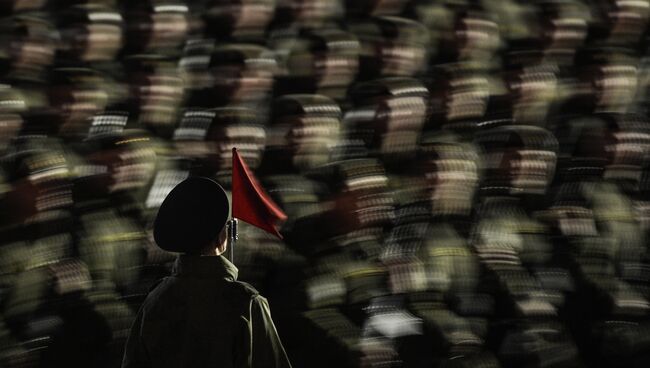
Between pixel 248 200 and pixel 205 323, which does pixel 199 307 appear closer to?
pixel 205 323

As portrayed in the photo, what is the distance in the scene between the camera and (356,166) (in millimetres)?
3240

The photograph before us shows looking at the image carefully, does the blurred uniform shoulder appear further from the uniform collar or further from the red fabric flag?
the red fabric flag

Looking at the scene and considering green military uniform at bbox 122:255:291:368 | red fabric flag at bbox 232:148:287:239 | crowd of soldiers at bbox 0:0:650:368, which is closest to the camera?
green military uniform at bbox 122:255:291:368

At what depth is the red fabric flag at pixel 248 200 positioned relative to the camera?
6.70 ft

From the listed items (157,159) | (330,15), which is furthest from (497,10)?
(157,159)

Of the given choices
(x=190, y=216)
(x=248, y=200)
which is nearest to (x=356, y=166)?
(x=248, y=200)

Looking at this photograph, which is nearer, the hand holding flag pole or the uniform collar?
the uniform collar

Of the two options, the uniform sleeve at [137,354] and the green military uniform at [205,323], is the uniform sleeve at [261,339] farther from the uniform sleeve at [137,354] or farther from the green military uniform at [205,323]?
the uniform sleeve at [137,354]

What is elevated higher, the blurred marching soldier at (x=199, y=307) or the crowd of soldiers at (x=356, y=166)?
the blurred marching soldier at (x=199, y=307)

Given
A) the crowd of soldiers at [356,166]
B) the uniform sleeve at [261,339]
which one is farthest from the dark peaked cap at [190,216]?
the crowd of soldiers at [356,166]

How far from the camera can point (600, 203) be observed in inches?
144

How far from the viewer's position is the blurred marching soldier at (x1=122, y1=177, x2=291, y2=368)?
1854 mm

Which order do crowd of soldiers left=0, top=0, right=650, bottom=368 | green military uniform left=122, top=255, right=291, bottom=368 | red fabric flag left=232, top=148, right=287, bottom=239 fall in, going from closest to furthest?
1. green military uniform left=122, top=255, right=291, bottom=368
2. red fabric flag left=232, top=148, right=287, bottom=239
3. crowd of soldiers left=0, top=0, right=650, bottom=368

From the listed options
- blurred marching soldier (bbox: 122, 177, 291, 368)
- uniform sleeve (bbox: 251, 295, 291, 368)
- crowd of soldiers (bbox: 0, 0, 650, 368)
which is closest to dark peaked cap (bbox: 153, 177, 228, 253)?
blurred marching soldier (bbox: 122, 177, 291, 368)
